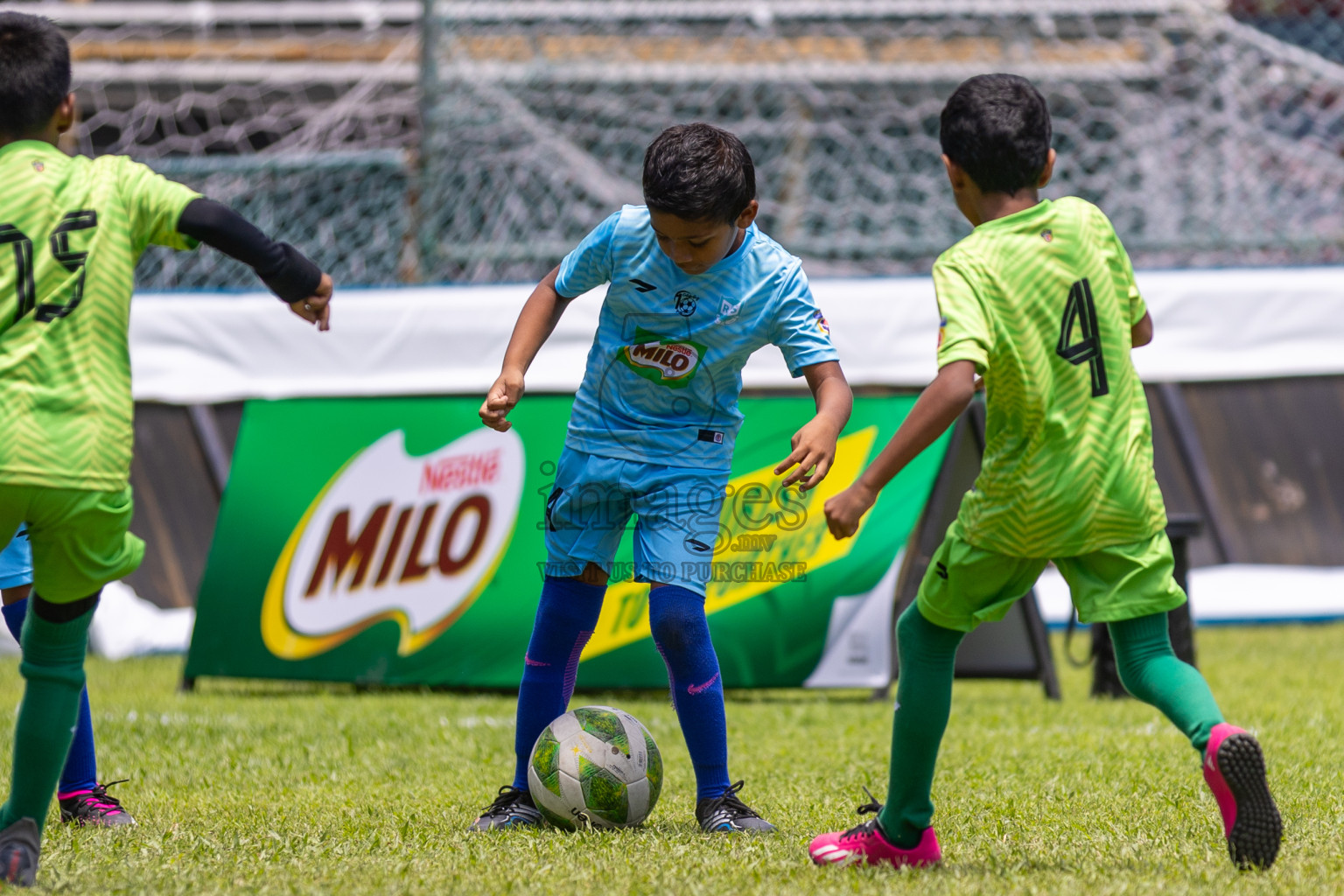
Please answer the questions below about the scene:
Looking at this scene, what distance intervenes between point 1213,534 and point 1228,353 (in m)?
1.17

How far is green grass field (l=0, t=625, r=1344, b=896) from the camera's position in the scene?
291 centimetres

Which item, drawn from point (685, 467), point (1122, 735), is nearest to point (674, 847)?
point (685, 467)

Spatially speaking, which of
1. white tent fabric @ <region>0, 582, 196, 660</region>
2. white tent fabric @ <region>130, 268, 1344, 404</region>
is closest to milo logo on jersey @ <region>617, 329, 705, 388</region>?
white tent fabric @ <region>130, 268, 1344, 404</region>

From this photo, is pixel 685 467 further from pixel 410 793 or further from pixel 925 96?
pixel 925 96

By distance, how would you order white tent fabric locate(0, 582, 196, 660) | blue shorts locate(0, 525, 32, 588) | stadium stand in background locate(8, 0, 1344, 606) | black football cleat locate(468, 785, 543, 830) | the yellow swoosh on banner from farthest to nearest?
stadium stand in background locate(8, 0, 1344, 606) → white tent fabric locate(0, 582, 196, 660) → the yellow swoosh on banner → blue shorts locate(0, 525, 32, 588) → black football cleat locate(468, 785, 543, 830)

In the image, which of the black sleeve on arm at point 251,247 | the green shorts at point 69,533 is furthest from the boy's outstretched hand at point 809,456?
the green shorts at point 69,533

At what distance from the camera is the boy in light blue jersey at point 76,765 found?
3701 mm

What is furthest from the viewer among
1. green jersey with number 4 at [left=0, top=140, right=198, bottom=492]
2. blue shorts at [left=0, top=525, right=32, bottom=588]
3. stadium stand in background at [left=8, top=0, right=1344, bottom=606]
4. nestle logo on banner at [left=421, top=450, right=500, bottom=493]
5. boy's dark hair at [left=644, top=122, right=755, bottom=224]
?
stadium stand in background at [left=8, top=0, right=1344, bottom=606]

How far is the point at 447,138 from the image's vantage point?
1016 cm

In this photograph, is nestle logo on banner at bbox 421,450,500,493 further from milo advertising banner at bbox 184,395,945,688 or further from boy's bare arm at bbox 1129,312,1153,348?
boy's bare arm at bbox 1129,312,1153,348

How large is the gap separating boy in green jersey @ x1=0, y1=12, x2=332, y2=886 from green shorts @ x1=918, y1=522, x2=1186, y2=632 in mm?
1601

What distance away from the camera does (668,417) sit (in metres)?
3.70

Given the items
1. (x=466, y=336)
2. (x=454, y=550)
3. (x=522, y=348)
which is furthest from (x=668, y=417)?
(x=466, y=336)

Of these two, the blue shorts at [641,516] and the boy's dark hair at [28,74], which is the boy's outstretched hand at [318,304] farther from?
the blue shorts at [641,516]
